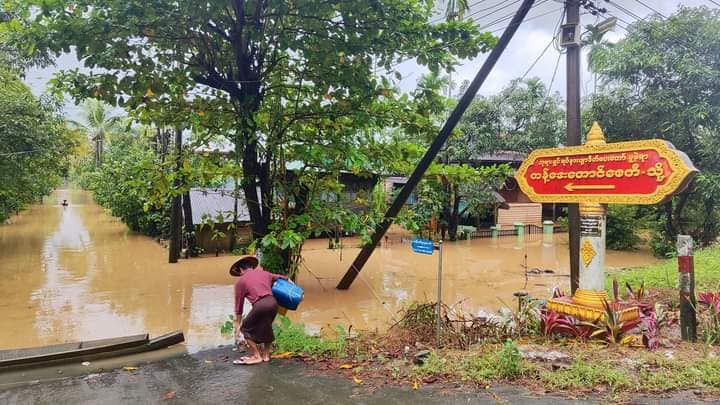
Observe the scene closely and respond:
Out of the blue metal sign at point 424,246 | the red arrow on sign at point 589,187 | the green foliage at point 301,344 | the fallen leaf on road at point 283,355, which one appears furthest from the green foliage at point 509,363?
the fallen leaf on road at point 283,355

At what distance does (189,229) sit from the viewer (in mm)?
14578

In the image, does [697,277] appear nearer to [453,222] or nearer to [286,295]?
[286,295]

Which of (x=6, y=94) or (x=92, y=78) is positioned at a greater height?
(x=6, y=94)

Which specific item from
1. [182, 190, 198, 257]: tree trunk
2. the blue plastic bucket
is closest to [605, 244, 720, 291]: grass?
the blue plastic bucket

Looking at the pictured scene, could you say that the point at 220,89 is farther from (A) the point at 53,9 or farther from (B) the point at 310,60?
(A) the point at 53,9

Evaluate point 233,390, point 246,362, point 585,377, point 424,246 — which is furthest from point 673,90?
point 233,390

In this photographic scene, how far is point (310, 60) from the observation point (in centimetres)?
673

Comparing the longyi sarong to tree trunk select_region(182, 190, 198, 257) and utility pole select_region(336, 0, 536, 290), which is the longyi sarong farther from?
tree trunk select_region(182, 190, 198, 257)

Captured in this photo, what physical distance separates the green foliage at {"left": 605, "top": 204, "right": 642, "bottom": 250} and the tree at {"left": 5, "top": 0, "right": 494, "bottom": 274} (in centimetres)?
1385

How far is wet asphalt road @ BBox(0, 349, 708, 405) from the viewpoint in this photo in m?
3.60

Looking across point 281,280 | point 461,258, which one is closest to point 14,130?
point 281,280

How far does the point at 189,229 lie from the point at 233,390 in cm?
1149

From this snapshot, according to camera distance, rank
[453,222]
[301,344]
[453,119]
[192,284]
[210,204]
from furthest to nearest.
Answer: [453,222], [210,204], [192,284], [453,119], [301,344]

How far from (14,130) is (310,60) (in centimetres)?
970
